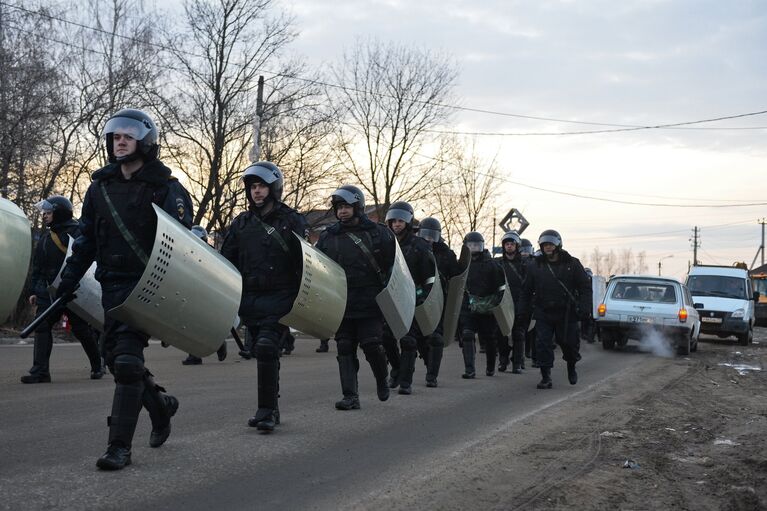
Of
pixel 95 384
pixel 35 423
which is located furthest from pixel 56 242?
pixel 35 423

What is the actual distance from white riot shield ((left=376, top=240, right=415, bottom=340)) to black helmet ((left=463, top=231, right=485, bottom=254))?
13.6 feet

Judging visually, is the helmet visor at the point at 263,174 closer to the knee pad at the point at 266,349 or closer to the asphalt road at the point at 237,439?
the knee pad at the point at 266,349

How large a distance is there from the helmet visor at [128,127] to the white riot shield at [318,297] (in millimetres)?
1618

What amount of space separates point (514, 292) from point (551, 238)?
3443 millimetres

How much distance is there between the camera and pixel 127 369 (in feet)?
17.6

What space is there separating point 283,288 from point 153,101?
72.6 feet

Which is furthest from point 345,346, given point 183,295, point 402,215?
point 183,295

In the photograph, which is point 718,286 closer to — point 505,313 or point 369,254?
point 505,313

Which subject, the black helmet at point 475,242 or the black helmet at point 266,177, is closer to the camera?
the black helmet at point 266,177

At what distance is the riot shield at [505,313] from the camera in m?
12.8

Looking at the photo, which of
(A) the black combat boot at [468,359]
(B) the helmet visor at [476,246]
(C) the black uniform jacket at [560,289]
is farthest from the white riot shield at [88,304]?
(C) the black uniform jacket at [560,289]

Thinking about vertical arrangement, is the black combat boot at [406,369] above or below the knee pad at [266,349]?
below

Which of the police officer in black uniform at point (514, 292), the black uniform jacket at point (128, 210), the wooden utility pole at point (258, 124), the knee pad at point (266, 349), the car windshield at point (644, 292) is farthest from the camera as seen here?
the wooden utility pole at point (258, 124)

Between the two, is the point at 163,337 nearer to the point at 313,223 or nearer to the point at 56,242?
the point at 56,242
